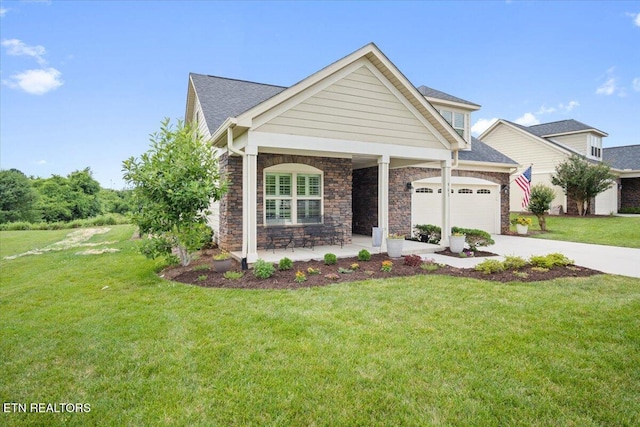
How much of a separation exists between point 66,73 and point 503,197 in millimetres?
22523

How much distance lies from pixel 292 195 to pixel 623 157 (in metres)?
29.6

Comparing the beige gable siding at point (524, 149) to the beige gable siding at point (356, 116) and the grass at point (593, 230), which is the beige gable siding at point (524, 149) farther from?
the beige gable siding at point (356, 116)

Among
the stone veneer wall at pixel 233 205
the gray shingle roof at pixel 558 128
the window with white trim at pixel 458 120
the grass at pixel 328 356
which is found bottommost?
the grass at pixel 328 356

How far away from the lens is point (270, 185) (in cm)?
992

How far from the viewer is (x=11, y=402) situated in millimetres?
2812

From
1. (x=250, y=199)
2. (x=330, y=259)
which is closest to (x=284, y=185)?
(x=250, y=199)

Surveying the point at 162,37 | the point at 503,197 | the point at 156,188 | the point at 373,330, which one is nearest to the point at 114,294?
the point at 156,188

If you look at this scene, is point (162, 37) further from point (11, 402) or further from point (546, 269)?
point (546, 269)

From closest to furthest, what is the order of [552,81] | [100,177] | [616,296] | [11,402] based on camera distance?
[11,402]
[616,296]
[552,81]
[100,177]

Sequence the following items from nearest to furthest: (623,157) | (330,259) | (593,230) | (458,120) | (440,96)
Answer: (330,259) < (440,96) < (458,120) < (593,230) < (623,157)

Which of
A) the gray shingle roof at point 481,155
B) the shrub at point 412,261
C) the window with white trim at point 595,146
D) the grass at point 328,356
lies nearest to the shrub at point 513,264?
the grass at point 328,356

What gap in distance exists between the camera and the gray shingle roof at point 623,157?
2432 cm

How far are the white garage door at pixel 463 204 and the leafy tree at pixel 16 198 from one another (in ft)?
112

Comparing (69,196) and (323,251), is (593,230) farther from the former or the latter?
(69,196)
